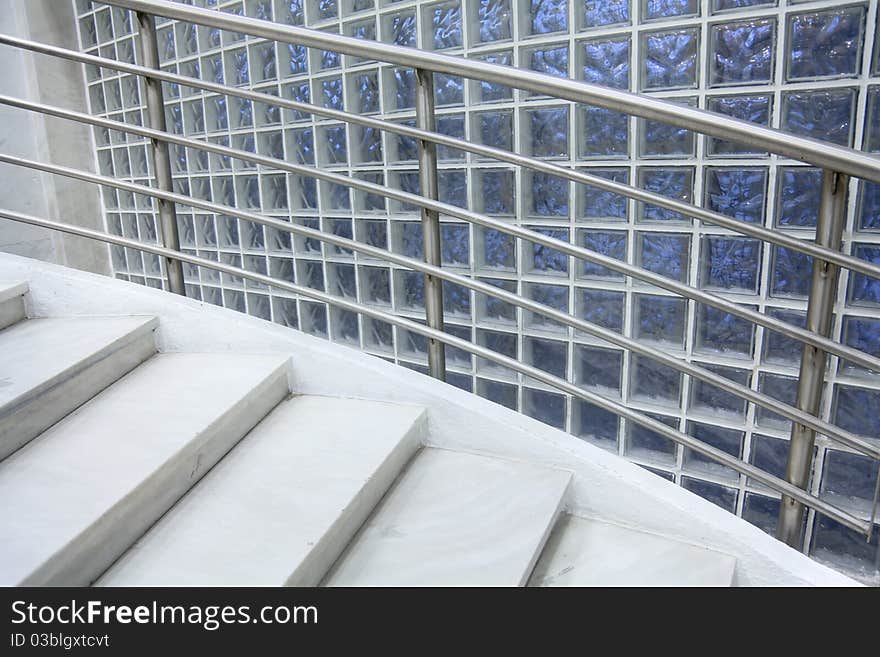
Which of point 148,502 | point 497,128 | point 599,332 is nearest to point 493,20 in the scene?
point 497,128

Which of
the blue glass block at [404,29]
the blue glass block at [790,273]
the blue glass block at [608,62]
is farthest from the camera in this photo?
the blue glass block at [404,29]

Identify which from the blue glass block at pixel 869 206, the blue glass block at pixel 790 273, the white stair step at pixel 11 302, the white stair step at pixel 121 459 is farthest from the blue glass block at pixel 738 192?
the white stair step at pixel 11 302

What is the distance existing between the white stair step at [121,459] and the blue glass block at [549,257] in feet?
3.54

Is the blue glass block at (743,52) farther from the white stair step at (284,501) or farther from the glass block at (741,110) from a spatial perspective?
the white stair step at (284,501)

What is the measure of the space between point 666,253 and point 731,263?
0.18 m

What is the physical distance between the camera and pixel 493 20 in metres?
2.09

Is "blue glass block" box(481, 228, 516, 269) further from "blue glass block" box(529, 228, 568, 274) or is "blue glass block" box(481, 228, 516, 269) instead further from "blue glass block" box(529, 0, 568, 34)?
"blue glass block" box(529, 0, 568, 34)

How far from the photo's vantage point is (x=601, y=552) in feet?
3.56

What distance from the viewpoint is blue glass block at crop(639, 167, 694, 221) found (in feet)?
6.13

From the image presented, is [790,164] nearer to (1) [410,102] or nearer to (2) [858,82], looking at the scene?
(2) [858,82]

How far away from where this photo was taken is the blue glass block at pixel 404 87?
7.63 feet

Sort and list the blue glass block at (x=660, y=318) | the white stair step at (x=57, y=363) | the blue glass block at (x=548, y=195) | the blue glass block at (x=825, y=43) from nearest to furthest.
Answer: the white stair step at (x=57, y=363), the blue glass block at (x=825, y=43), the blue glass block at (x=660, y=318), the blue glass block at (x=548, y=195)
